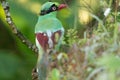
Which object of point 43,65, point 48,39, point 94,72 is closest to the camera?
point 94,72

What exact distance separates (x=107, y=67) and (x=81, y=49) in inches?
5.7

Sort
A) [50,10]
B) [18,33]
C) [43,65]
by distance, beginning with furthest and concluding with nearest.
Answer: [18,33], [50,10], [43,65]

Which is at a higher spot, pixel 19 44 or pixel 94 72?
pixel 94 72

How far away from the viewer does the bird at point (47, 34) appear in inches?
48.6

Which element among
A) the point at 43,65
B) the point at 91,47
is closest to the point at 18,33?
the point at 43,65

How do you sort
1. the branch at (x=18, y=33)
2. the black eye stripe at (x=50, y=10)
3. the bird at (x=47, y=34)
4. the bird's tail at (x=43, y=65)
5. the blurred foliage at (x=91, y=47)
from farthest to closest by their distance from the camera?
the branch at (x=18, y=33) < the black eye stripe at (x=50, y=10) < the bird at (x=47, y=34) < the bird's tail at (x=43, y=65) < the blurred foliage at (x=91, y=47)

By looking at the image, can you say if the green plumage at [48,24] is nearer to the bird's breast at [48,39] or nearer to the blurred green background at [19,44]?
the bird's breast at [48,39]

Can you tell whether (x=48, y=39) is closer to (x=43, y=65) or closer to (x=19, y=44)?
(x=43, y=65)

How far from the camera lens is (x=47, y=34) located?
1324mm

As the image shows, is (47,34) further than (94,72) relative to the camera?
Yes

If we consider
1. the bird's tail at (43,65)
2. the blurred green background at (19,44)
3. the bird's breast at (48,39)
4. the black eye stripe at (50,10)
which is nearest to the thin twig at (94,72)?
the bird's tail at (43,65)

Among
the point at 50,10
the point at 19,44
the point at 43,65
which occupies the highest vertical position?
the point at 50,10

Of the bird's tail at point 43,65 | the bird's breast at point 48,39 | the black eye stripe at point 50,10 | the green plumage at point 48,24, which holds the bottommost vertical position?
the bird's tail at point 43,65

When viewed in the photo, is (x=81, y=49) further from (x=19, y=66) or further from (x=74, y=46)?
(x=19, y=66)
